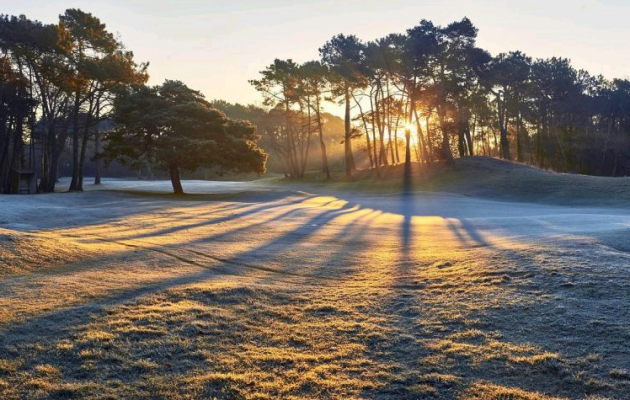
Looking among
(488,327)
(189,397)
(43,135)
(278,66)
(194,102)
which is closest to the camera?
(189,397)

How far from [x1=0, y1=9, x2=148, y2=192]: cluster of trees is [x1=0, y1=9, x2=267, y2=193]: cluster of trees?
0.19ft

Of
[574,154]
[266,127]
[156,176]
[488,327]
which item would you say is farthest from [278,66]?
[488,327]

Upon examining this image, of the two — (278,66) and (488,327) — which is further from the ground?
(278,66)

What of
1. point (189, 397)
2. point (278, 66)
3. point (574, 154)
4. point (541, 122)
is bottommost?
point (189, 397)

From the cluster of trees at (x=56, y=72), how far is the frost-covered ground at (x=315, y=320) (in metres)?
26.1

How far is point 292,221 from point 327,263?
23.2ft

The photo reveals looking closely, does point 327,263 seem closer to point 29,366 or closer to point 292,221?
point 29,366

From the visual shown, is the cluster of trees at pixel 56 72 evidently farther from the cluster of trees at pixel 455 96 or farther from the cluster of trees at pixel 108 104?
the cluster of trees at pixel 455 96

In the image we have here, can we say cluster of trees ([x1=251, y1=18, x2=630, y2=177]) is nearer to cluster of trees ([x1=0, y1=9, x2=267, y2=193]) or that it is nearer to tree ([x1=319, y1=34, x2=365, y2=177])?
tree ([x1=319, y1=34, x2=365, y2=177])

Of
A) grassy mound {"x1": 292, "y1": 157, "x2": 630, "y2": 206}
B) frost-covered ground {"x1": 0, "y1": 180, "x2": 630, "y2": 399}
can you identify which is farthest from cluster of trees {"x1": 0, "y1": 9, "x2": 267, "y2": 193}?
frost-covered ground {"x1": 0, "y1": 180, "x2": 630, "y2": 399}

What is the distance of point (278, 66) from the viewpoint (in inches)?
1800

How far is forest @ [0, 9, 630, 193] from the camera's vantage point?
30484 millimetres

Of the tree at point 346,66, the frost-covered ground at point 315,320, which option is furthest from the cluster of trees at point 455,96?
the frost-covered ground at point 315,320

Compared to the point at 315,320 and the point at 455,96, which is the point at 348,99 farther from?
the point at 315,320
